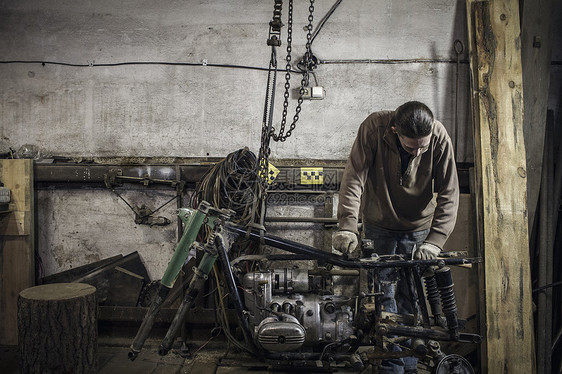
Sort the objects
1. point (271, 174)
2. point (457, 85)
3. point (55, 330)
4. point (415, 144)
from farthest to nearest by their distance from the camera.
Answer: point (457, 85), point (271, 174), point (55, 330), point (415, 144)

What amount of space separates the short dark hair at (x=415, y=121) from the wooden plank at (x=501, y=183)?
1.11m

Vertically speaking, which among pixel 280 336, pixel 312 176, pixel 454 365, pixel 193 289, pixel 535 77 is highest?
pixel 535 77

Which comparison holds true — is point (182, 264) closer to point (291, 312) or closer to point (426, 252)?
point (291, 312)

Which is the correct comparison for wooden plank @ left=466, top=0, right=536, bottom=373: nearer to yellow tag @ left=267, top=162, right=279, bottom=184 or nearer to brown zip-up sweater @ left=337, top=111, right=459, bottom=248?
brown zip-up sweater @ left=337, top=111, right=459, bottom=248

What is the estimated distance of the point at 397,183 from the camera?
8.54 feet

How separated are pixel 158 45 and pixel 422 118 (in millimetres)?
2575

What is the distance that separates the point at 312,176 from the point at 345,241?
111cm

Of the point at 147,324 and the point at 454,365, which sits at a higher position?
the point at 147,324

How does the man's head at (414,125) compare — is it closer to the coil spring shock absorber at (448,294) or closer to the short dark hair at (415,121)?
the short dark hair at (415,121)

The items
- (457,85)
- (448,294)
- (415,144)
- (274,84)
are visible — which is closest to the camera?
(448,294)

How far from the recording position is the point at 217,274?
10.5 feet

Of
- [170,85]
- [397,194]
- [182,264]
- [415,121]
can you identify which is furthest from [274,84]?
[182,264]

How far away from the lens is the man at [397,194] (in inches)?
96.5

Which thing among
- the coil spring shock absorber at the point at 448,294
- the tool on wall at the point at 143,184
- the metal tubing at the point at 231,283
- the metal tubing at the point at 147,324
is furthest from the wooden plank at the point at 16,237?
the coil spring shock absorber at the point at 448,294
